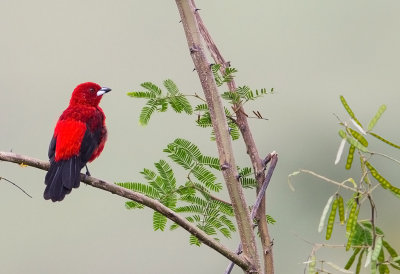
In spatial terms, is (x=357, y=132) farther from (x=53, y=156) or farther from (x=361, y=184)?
(x=53, y=156)

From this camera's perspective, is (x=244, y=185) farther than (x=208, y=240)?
Yes

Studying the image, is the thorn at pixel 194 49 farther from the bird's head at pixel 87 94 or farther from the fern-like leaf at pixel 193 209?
the bird's head at pixel 87 94

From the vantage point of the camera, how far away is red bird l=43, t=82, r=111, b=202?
3.07 metres

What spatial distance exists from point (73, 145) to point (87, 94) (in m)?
0.71

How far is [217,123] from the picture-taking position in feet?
6.94

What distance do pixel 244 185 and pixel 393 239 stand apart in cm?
894

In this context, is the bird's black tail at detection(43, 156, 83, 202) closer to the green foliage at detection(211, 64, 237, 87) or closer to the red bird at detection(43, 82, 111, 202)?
the red bird at detection(43, 82, 111, 202)

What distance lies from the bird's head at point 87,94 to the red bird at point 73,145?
3 centimetres

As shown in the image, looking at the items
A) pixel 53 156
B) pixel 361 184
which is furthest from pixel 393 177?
pixel 361 184

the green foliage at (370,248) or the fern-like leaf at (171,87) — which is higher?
the fern-like leaf at (171,87)

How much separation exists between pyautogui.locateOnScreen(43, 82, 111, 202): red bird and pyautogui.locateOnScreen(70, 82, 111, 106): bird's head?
0.03m

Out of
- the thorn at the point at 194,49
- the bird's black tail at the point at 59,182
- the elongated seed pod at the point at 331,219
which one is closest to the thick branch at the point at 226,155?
the thorn at the point at 194,49

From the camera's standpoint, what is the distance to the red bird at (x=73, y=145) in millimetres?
3070

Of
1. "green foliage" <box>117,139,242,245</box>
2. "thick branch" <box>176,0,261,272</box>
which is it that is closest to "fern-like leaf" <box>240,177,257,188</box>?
"green foliage" <box>117,139,242,245</box>
